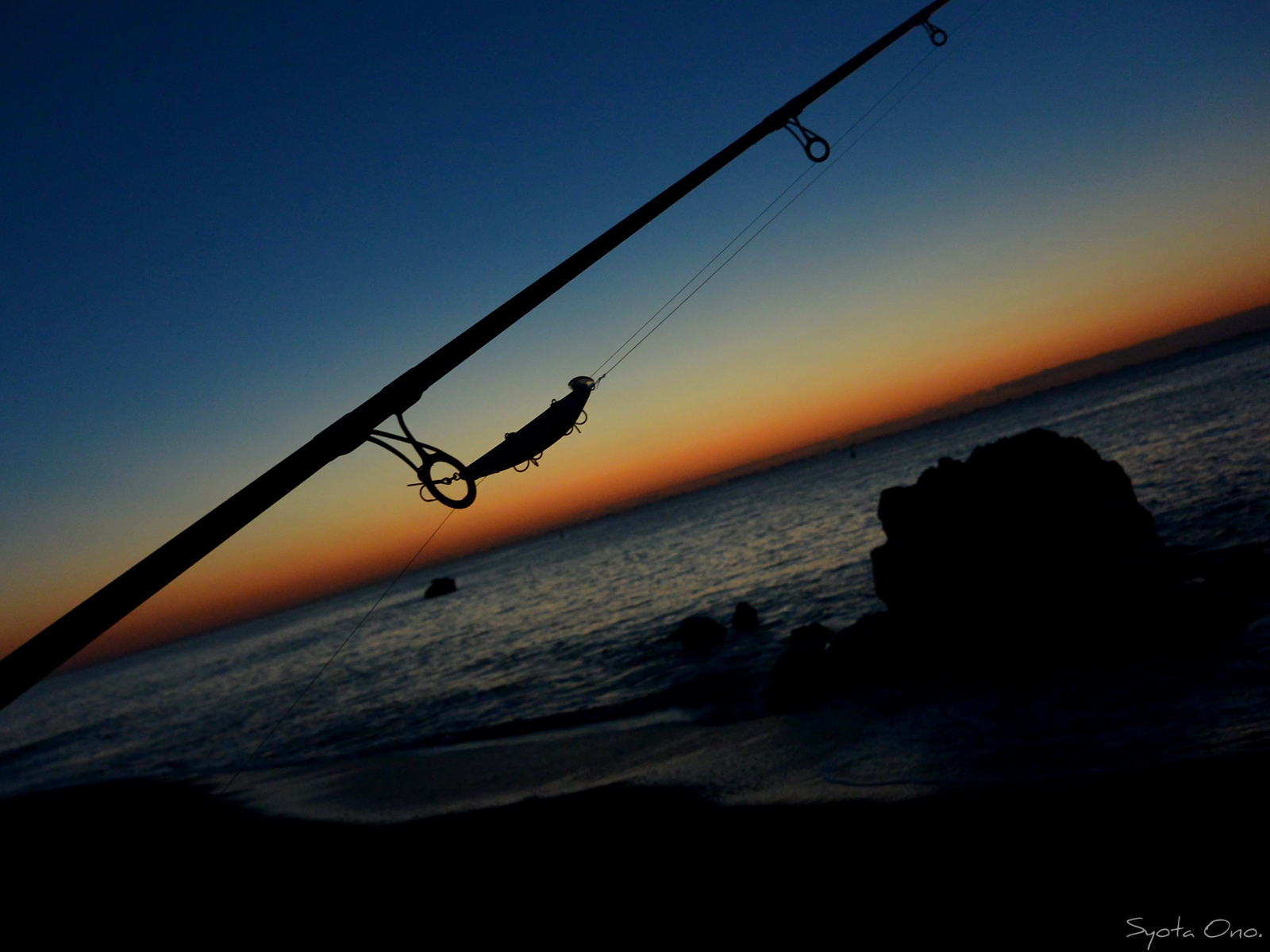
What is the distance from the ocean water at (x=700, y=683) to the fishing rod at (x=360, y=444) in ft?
29.7

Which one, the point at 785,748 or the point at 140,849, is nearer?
the point at 785,748

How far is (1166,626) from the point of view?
12.9 meters

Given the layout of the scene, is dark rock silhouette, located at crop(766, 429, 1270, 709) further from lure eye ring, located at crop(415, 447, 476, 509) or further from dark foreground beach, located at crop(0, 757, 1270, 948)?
lure eye ring, located at crop(415, 447, 476, 509)

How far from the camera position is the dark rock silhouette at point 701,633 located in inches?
1023

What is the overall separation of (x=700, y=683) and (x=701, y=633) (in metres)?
5.75

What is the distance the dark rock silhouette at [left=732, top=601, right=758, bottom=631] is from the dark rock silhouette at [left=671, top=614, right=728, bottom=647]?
71 centimetres

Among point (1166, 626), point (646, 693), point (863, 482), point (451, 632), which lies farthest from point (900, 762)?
point (863, 482)

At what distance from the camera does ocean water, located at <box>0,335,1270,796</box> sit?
1045cm

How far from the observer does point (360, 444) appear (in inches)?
115

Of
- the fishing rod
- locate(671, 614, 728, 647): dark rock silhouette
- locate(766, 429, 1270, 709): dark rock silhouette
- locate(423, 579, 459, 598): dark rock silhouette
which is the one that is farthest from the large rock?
locate(423, 579, 459, 598): dark rock silhouette

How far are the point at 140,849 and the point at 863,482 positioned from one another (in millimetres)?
87704

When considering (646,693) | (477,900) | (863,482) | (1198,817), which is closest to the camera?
(1198,817)

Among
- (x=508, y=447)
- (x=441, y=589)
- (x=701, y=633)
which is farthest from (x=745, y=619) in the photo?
A: (x=441, y=589)

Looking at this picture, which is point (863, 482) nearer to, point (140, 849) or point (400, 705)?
point (400, 705)
